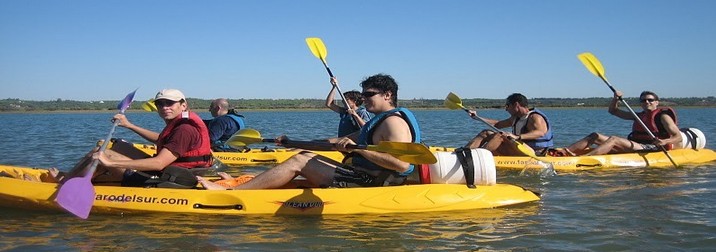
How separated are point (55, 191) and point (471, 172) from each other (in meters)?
3.76

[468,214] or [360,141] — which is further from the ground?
[360,141]

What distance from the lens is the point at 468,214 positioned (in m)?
6.13

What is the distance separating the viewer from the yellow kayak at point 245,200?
6.03 meters

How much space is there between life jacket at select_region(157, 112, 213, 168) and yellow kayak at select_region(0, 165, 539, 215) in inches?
11.9

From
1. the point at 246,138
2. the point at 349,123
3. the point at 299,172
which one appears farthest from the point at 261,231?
the point at 349,123

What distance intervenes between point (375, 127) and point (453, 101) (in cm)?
543

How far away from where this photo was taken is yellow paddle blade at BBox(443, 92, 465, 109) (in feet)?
35.9

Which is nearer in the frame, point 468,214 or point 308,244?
point 308,244

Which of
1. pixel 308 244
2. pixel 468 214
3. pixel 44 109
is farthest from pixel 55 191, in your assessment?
pixel 44 109

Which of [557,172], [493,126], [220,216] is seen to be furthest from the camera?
[493,126]

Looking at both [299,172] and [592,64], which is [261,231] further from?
[592,64]

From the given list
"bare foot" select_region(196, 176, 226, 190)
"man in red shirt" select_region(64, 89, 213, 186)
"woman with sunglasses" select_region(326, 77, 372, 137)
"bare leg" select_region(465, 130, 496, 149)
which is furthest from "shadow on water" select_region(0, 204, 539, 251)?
"bare leg" select_region(465, 130, 496, 149)

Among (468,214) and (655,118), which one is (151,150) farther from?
(655,118)

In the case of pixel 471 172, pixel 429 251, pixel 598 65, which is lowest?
pixel 429 251
